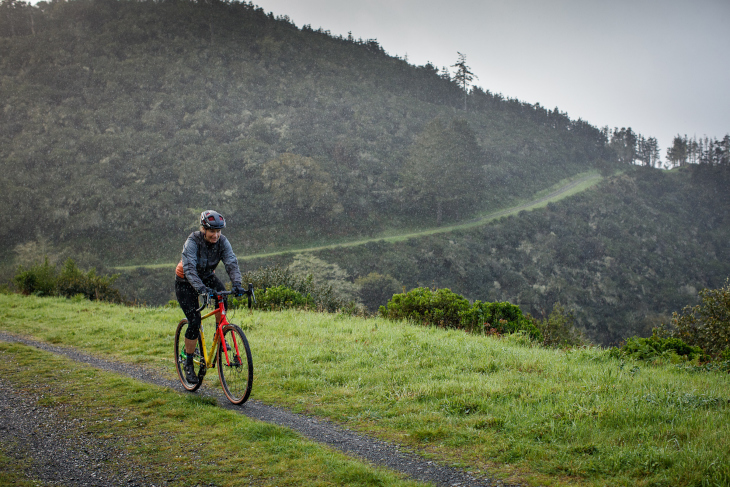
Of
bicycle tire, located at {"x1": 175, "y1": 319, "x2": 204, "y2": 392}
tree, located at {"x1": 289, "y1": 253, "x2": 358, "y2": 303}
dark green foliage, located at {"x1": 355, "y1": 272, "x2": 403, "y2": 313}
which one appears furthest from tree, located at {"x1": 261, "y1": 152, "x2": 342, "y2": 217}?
bicycle tire, located at {"x1": 175, "y1": 319, "x2": 204, "y2": 392}

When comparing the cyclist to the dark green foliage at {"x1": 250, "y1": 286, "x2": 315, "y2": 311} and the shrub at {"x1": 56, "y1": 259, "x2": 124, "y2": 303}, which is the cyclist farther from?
the shrub at {"x1": 56, "y1": 259, "x2": 124, "y2": 303}

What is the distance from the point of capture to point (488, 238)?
61.6 metres

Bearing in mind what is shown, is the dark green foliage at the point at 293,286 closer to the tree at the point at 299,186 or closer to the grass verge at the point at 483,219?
the grass verge at the point at 483,219

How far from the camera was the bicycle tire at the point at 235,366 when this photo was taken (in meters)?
5.67

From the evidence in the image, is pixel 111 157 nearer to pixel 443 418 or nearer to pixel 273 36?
pixel 273 36

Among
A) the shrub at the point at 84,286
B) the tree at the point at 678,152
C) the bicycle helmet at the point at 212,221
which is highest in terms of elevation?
the tree at the point at 678,152

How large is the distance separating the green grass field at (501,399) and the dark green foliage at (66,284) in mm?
10554

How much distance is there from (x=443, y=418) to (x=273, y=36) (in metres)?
118

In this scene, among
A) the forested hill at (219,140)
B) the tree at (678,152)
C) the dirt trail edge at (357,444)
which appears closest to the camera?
the dirt trail edge at (357,444)

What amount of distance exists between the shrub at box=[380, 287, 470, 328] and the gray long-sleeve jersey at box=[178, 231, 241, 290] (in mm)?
7172

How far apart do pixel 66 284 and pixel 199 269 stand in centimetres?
1779

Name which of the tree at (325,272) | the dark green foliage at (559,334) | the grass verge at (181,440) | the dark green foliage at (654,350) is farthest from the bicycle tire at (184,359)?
the tree at (325,272)

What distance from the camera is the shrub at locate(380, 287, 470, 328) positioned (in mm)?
12312

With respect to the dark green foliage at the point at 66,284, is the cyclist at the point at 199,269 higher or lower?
higher
